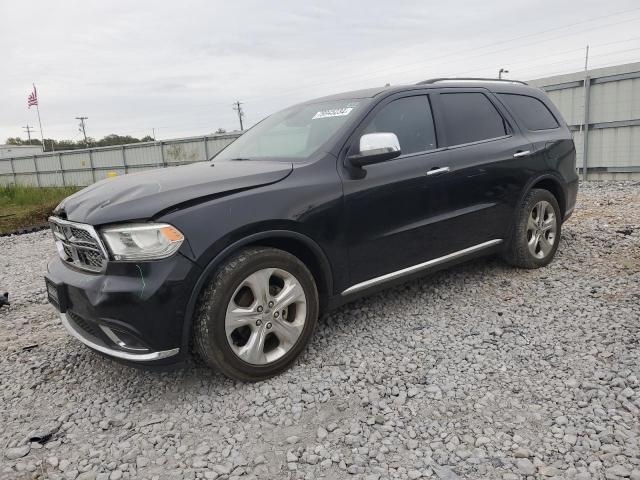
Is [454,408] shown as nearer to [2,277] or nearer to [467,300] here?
[467,300]

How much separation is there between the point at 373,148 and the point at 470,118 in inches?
56.9

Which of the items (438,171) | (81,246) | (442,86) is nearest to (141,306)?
(81,246)

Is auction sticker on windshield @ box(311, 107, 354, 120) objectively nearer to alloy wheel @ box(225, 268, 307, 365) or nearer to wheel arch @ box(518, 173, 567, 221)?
alloy wheel @ box(225, 268, 307, 365)

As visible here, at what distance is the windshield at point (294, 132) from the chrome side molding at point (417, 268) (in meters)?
0.95

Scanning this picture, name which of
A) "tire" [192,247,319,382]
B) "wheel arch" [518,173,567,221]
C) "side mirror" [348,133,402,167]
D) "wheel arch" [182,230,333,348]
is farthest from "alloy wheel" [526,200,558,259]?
"tire" [192,247,319,382]

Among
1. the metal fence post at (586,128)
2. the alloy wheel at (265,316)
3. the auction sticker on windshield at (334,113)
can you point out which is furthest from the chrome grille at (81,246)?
the metal fence post at (586,128)

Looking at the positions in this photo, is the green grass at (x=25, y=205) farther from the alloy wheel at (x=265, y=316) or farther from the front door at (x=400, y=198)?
the front door at (x=400, y=198)

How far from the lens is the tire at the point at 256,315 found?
106 inches

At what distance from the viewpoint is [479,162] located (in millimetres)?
4012

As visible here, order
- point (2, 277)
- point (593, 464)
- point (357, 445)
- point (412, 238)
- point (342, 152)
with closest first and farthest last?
point (593, 464), point (357, 445), point (342, 152), point (412, 238), point (2, 277)

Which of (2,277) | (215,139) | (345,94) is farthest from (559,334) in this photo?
(215,139)

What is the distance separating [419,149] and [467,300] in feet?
4.38

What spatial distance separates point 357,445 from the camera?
235 centimetres

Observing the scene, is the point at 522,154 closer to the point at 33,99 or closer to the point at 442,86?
the point at 442,86
